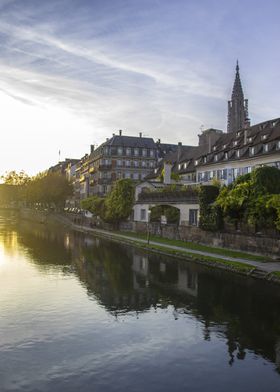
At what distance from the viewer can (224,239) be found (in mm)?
47094

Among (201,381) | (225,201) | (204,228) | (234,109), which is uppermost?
(234,109)

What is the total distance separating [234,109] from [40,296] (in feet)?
489

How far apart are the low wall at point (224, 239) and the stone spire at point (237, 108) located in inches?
4201

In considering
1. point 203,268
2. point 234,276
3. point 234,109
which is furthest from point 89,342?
point 234,109

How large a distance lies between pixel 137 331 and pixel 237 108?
154 metres

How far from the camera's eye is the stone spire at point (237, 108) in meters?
160

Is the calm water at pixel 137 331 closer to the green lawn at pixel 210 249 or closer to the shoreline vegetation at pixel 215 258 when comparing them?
the shoreline vegetation at pixel 215 258

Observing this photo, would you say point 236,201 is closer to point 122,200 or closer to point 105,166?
point 122,200

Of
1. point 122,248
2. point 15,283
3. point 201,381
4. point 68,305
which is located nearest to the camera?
point 201,381

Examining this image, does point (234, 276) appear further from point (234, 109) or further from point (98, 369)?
point (234, 109)

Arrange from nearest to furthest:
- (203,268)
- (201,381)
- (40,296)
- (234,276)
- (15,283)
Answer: (201,381), (40,296), (15,283), (234,276), (203,268)

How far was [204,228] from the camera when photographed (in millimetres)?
50375

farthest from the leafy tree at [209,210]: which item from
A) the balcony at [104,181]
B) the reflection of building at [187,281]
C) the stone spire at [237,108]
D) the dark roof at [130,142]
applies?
the stone spire at [237,108]

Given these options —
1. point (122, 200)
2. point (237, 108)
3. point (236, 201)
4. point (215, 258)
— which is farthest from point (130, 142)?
point (215, 258)
